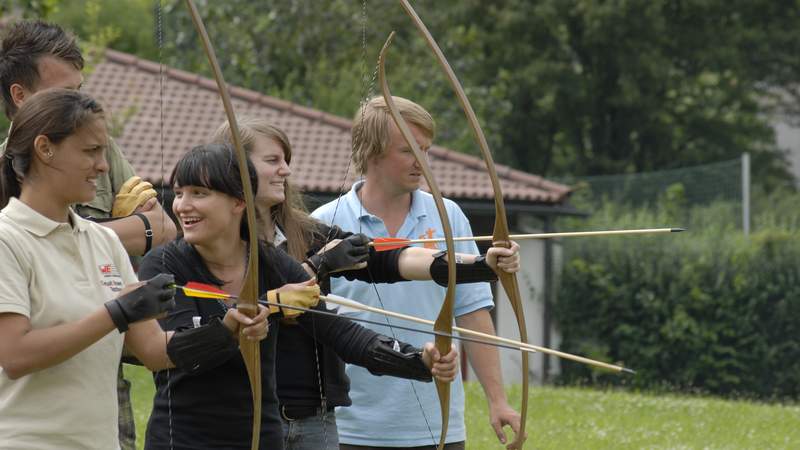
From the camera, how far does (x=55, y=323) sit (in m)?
2.37

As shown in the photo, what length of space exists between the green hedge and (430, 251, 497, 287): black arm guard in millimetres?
11387

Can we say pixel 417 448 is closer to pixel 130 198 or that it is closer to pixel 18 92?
pixel 130 198

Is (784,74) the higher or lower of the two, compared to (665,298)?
higher

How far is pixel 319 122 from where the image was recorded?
17172 millimetres

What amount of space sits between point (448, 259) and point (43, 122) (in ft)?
3.44

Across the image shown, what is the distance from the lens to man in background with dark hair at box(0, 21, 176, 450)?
3072 mm

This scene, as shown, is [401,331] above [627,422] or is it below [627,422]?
above

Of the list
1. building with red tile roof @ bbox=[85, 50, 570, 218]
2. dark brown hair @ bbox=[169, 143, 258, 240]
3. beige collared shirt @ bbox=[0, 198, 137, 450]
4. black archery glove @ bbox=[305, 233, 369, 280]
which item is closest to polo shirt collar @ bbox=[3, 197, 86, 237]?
beige collared shirt @ bbox=[0, 198, 137, 450]

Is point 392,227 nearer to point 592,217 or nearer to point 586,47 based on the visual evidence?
point 592,217

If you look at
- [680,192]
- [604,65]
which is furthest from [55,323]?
[604,65]

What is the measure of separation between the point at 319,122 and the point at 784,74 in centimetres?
1403

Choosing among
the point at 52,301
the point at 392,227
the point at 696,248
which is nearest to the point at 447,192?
the point at 696,248

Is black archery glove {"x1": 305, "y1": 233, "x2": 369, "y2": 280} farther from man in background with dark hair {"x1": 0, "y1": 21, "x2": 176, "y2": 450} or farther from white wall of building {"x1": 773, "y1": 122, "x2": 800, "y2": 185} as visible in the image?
white wall of building {"x1": 773, "y1": 122, "x2": 800, "y2": 185}

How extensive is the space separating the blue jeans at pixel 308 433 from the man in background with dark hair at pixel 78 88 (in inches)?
16.6
